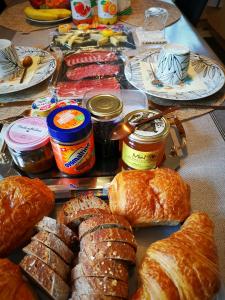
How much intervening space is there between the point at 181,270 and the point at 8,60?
0.91m

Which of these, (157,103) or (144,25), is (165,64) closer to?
(157,103)

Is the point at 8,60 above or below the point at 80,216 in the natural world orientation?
above

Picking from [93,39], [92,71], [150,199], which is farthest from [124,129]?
[93,39]

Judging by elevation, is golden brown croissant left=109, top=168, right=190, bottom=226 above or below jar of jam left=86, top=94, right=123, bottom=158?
below

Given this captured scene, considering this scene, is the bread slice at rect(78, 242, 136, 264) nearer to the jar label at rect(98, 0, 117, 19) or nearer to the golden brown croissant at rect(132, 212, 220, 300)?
the golden brown croissant at rect(132, 212, 220, 300)

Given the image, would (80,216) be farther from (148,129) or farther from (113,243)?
(148,129)

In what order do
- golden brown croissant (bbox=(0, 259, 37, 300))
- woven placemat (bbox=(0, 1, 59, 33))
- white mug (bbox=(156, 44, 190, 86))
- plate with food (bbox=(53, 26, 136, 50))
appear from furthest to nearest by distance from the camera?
woven placemat (bbox=(0, 1, 59, 33)) < plate with food (bbox=(53, 26, 136, 50)) < white mug (bbox=(156, 44, 190, 86)) < golden brown croissant (bbox=(0, 259, 37, 300))

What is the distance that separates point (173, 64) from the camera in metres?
0.88

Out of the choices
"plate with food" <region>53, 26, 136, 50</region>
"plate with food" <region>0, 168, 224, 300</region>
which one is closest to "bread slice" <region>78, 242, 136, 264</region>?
"plate with food" <region>0, 168, 224, 300</region>

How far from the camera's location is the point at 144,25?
1.35 metres

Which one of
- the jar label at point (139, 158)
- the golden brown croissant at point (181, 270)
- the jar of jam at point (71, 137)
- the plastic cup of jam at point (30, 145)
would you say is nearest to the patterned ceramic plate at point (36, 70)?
the plastic cup of jam at point (30, 145)

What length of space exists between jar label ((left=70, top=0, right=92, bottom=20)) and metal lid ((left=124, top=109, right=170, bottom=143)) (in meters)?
0.89

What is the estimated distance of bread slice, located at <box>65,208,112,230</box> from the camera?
53 centimetres

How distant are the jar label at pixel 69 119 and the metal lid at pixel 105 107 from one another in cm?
5
